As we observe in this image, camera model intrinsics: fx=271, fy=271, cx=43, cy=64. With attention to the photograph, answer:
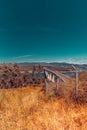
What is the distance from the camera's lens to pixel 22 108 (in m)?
8.53

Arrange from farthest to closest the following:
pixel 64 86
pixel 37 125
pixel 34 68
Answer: pixel 34 68 < pixel 64 86 < pixel 37 125

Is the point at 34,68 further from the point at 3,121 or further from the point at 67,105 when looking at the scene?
the point at 3,121

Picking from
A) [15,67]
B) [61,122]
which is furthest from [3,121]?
[15,67]

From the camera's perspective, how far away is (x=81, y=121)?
7078 mm

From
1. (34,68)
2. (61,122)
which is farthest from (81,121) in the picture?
(34,68)

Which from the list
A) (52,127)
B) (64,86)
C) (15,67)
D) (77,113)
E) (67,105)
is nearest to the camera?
(52,127)

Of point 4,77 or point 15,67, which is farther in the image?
point 15,67

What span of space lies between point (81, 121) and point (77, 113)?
98 cm

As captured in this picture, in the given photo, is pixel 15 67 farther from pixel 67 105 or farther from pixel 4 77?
pixel 67 105

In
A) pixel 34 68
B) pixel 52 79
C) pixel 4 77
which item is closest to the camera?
pixel 52 79

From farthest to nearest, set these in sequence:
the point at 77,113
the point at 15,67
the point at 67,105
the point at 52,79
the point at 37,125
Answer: the point at 15,67
the point at 52,79
the point at 67,105
the point at 77,113
the point at 37,125

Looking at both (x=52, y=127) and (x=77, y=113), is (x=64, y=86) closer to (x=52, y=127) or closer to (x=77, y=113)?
(x=77, y=113)

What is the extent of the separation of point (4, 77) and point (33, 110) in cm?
1499

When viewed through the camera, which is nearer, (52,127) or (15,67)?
(52,127)
